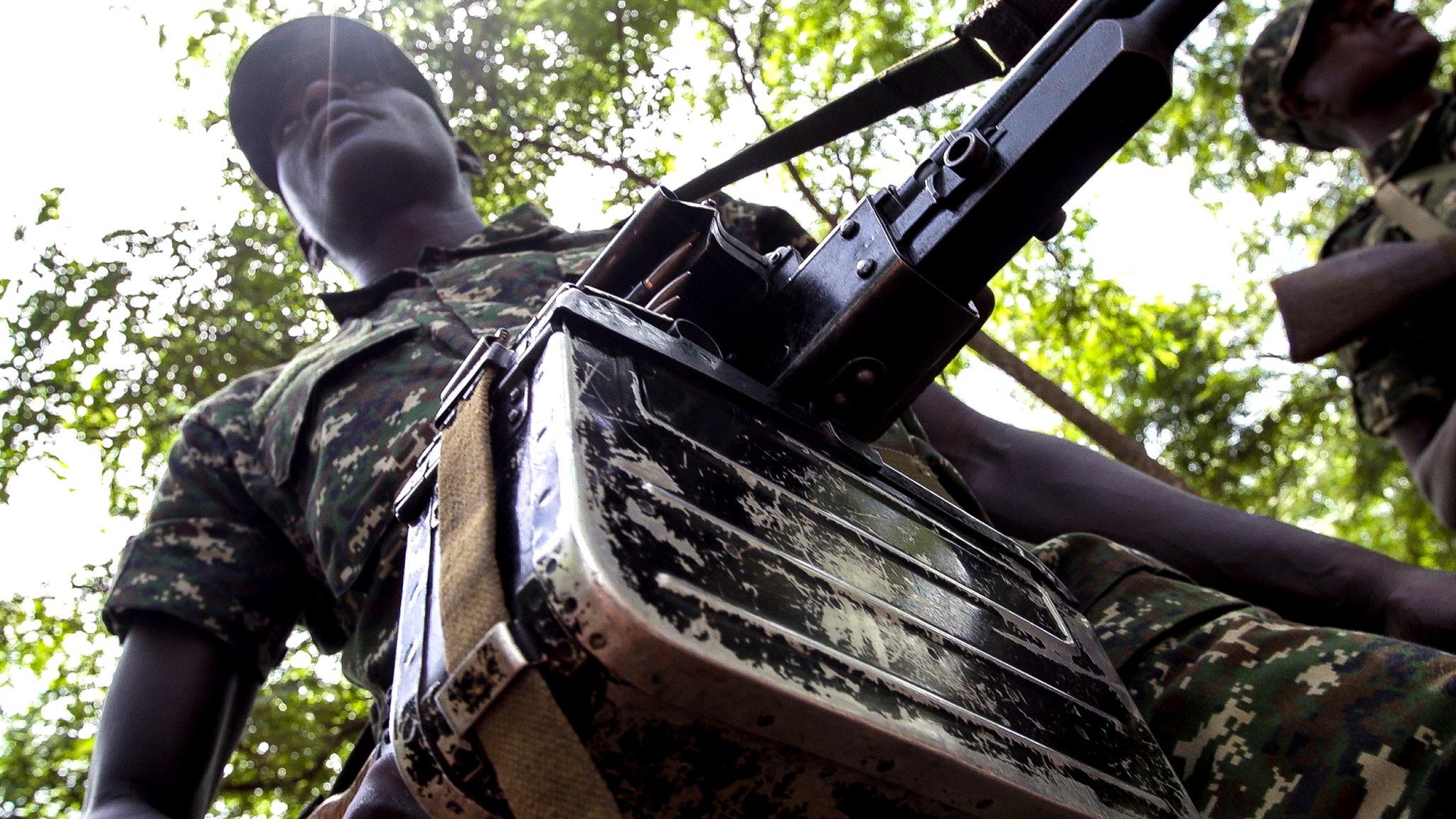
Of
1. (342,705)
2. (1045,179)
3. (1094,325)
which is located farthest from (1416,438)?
(342,705)

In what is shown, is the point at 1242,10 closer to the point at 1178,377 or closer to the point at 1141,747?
the point at 1178,377

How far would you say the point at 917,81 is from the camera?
1769mm

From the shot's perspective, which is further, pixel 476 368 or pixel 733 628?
pixel 476 368

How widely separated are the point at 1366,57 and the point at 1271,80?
38 cm

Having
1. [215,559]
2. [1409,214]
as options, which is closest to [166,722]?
[215,559]

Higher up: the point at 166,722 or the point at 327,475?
the point at 327,475

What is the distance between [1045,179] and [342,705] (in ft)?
14.9

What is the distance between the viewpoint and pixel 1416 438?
3.74 m

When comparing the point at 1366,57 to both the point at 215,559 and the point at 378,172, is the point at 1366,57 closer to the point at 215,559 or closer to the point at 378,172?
the point at 378,172

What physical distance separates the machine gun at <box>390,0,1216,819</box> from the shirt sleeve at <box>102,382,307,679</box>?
1.19 m

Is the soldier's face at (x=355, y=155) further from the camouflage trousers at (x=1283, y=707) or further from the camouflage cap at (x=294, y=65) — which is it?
the camouflage trousers at (x=1283, y=707)

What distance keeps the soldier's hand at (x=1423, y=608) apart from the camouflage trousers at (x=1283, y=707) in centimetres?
22

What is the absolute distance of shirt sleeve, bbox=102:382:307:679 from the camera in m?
2.17

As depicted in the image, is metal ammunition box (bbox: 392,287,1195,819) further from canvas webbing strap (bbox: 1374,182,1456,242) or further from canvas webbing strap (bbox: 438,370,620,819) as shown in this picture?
canvas webbing strap (bbox: 1374,182,1456,242)
